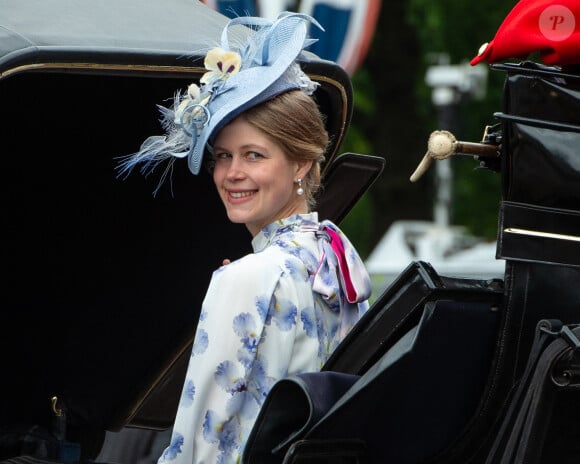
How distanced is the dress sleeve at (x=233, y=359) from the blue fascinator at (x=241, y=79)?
33 cm

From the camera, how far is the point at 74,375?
363cm

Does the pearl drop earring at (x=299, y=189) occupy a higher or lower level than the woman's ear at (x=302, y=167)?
lower

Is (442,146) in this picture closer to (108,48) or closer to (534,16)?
(534,16)

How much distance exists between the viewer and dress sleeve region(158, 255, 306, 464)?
8.23 feet

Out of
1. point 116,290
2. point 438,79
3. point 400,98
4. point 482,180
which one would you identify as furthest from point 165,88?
point 400,98

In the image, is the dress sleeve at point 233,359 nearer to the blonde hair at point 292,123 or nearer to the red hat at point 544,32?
the blonde hair at point 292,123

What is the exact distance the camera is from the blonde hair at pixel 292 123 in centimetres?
268

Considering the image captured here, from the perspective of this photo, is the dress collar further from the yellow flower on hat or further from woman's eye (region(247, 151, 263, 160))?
the yellow flower on hat

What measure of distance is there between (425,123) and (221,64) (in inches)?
542

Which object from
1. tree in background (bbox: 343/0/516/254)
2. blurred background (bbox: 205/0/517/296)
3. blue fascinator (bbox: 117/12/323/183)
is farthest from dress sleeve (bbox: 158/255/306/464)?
tree in background (bbox: 343/0/516/254)

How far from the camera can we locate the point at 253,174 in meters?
2.70

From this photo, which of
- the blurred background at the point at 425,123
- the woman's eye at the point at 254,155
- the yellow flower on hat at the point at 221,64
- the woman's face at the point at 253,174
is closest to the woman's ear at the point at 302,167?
the woman's face at the point at 253,174

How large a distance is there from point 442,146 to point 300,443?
58 cm

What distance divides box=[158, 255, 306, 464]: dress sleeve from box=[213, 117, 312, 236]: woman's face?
20 cm
